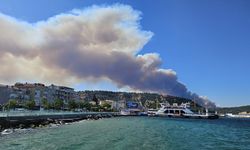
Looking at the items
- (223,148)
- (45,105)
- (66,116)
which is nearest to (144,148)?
(223,148)

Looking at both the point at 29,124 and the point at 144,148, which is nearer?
the point at 144,148

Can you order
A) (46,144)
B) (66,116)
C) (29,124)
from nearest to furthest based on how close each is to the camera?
(46,144)
(29,124)
(66,116)

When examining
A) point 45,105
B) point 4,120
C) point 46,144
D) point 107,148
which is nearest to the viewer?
point 107,148

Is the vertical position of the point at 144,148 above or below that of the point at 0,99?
below

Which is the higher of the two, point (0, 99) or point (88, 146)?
point (0, 99)

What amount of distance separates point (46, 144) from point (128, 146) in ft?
33.6

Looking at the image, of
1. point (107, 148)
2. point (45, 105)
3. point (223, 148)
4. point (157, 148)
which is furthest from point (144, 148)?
point (45, 105)

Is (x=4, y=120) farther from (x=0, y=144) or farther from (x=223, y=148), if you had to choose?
(x=223, y=148)

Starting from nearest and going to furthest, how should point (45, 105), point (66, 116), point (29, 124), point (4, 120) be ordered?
point (4, 120) → point (29, 124) → point (66, 116) → point (45, 105)

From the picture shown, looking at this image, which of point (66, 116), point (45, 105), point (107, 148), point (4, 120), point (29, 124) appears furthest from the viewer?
point (45, 105)

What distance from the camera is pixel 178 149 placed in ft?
144

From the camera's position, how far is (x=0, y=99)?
185125 mm

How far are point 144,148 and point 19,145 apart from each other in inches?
593

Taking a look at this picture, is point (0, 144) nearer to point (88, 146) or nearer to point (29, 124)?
point (88, 146)
